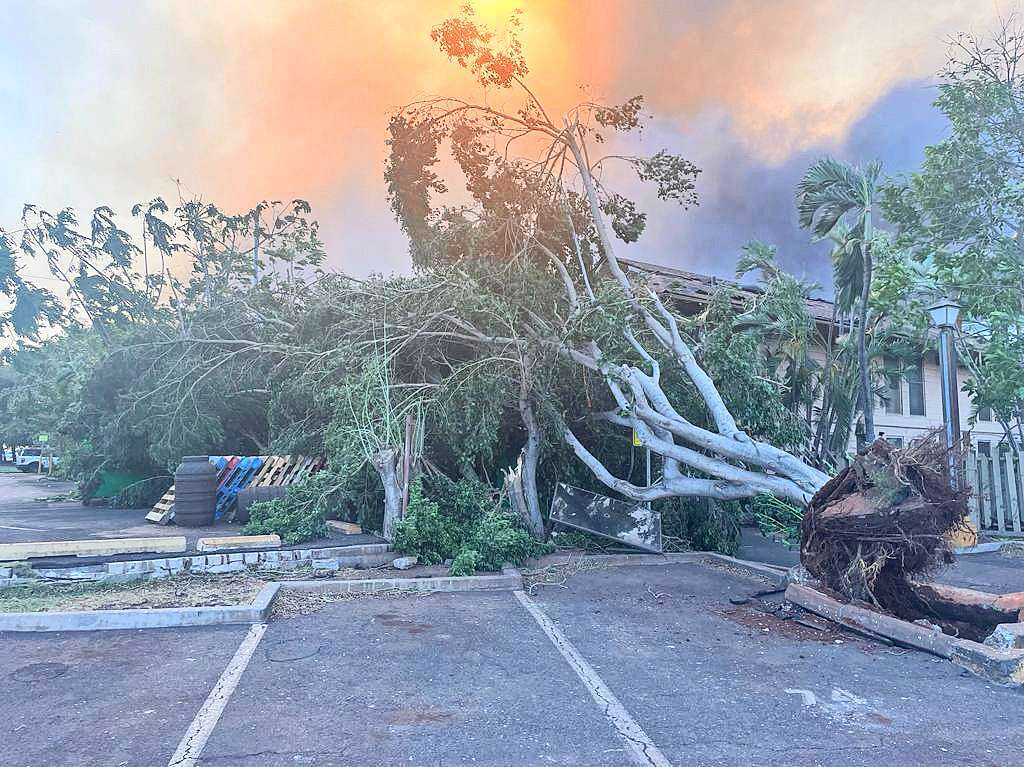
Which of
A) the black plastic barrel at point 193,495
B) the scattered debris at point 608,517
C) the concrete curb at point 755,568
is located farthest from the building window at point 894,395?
the black plastic barrel at point 193,495

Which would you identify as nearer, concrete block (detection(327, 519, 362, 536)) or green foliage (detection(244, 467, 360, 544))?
green foliage (detection(244, 467, 360, 544))

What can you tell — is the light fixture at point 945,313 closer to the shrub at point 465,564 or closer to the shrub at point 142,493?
the shrub at point 465,564

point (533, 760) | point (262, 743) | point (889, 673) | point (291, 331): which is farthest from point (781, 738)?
point (291, 331)

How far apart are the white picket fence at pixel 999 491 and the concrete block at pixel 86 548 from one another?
1391cm

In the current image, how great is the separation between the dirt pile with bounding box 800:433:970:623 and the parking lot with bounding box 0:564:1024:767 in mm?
685

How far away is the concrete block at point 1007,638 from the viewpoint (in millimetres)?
5389

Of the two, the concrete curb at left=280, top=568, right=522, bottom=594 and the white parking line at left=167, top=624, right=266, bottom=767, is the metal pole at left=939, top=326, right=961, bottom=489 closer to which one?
the concrete curb at left=280, top=568, right=522, bottom=594

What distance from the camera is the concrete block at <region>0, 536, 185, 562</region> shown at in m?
8.04

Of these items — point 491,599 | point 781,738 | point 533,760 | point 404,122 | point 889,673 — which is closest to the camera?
point 533,760

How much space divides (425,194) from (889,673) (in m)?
10.2

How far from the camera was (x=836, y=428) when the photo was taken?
1550 cm

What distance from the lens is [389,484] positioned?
406 inches

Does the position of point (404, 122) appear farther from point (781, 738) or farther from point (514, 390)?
point (781, 738)

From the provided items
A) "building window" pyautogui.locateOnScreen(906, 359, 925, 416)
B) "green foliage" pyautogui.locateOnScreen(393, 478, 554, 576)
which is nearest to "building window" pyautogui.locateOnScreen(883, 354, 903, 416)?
"building window" pyautogui.locateOnScreen(906, 359, 925, 416)
